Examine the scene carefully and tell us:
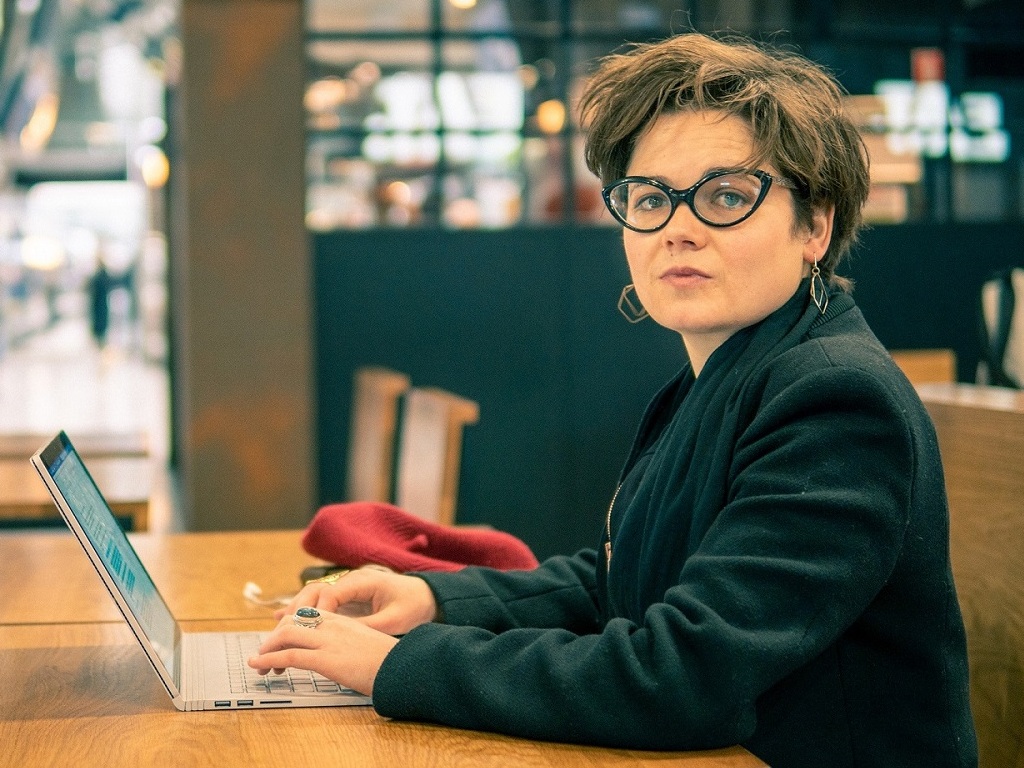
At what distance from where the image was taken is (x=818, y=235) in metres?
1.43

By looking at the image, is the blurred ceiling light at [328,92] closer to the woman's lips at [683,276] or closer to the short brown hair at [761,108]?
the short brown hair at [761,108]

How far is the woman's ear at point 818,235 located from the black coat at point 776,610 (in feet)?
0.21

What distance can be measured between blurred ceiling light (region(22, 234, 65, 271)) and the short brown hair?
18455 mm

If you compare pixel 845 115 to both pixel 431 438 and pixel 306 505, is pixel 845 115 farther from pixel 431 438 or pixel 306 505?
pixel 306 505

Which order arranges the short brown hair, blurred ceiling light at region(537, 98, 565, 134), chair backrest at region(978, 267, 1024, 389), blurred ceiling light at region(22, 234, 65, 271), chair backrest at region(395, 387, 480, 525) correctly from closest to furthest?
the short brown hair, chair backrest at region(395, 387, 480, 525), chair backrest at region(978, 267, 1024, 389), blurred ceiling light at region(537, 98, 565, 134), blurred ceiling light at region(22, 234, 65, 271)

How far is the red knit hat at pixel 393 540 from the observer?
1853mm

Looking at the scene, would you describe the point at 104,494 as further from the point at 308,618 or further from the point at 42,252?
the point at 42,252

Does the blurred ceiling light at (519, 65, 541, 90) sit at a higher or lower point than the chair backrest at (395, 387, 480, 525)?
higher

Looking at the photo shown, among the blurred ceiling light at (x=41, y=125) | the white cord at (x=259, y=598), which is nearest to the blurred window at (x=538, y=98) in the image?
the white cord at (x=259, y=598)

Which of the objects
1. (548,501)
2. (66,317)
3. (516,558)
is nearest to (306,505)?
(548,501)

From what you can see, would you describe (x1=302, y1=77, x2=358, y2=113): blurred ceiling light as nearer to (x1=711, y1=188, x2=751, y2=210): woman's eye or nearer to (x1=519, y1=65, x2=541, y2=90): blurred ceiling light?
(x1=519, y1=65, x2=541, y2=90): blurred ceiling light

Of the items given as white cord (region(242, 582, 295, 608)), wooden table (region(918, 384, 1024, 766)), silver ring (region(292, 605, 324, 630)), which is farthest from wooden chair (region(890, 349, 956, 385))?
silver ring (region(292, 605, 324, 630))

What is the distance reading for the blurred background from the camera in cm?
507

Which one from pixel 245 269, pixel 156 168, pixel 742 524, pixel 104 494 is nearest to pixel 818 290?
pixel 742 524
